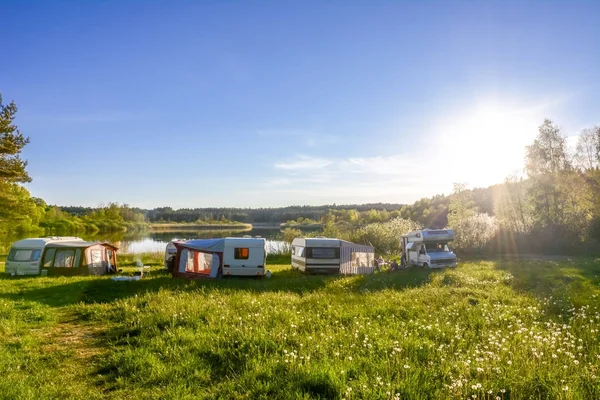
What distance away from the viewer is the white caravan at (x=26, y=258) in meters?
23.8

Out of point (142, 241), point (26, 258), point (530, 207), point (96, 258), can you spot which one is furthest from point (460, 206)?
point (142, 241)

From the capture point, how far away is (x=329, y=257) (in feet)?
87.0

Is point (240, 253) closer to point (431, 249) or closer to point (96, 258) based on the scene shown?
point (96, 258)

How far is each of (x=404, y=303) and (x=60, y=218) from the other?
326 feet

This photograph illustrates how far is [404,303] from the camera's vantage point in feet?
42.5

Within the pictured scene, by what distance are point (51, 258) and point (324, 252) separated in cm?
1662

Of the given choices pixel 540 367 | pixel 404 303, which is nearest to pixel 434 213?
pixel 404 303

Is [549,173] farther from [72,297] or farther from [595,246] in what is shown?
[72,297]

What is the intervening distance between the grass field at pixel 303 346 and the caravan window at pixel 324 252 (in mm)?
11290

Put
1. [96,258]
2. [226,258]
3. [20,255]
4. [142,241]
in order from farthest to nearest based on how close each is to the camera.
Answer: [142,241] → [96,258] → [20,255] → [226,258]

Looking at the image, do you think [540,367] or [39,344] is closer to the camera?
[540,367]

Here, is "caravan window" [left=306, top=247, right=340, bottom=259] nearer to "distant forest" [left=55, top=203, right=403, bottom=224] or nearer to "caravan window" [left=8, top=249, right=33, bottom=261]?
"caravan window" [left=8, top=249, right=33, bottom=261]

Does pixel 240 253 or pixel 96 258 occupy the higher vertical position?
pixel 240 253

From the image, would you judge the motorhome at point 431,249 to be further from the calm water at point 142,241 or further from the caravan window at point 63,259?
the caravan window at point 63,259
